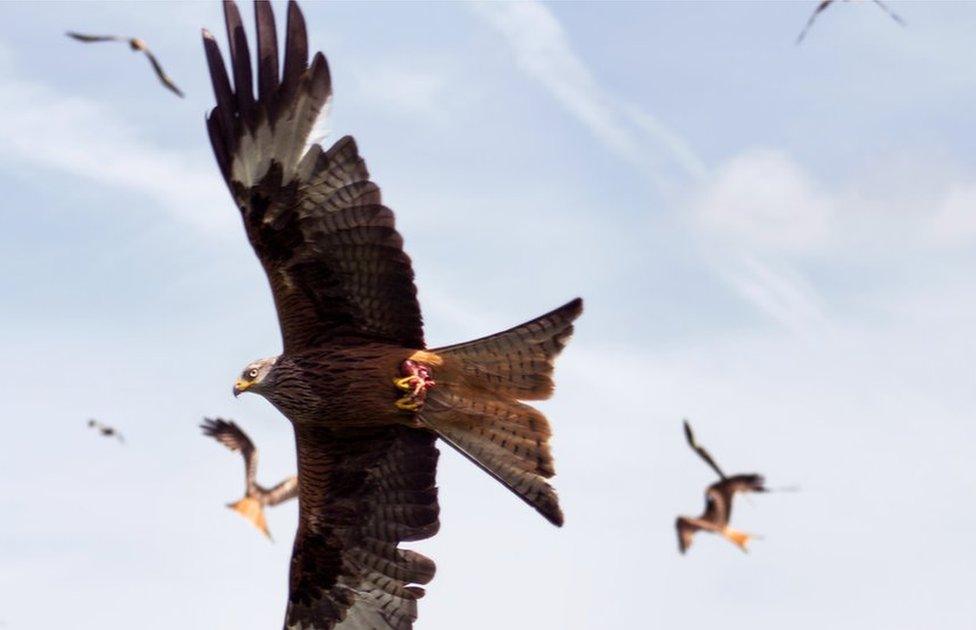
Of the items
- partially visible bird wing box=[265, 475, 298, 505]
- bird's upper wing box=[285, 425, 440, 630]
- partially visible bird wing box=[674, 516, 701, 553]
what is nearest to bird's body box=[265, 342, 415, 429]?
bird's upper wing box=[285, 425, 440, 630]

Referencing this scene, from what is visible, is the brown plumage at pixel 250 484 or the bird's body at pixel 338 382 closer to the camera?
the bird's body at pixel 338 382

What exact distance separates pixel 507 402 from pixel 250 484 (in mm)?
3998

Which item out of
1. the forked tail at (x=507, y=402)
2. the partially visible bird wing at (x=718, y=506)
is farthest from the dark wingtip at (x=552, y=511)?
the partially visible bird wing at (x=718, y=506)

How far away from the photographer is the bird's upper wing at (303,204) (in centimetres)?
1285

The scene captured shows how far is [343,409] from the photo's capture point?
13.3 meters

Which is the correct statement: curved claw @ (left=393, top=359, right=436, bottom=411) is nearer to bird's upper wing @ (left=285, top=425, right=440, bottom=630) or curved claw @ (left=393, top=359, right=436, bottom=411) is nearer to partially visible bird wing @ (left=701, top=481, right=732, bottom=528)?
bird's upper wing @ (left=285, top=425, right=440, bottom=630)

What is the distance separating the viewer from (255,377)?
43.8 ft

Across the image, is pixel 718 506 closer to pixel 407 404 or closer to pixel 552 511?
pixel 552 511

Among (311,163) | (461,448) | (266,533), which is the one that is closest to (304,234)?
(311,163)

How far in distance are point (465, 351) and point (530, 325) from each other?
Result: 0.62 meters

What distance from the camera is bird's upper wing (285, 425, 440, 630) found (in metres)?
14.0

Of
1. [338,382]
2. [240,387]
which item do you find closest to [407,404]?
[338,382]

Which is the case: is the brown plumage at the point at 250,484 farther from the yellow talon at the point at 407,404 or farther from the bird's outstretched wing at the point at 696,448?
the bird's outstretched wing at the point at 696,448

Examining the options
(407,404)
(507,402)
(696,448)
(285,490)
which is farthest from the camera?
(285,490)
